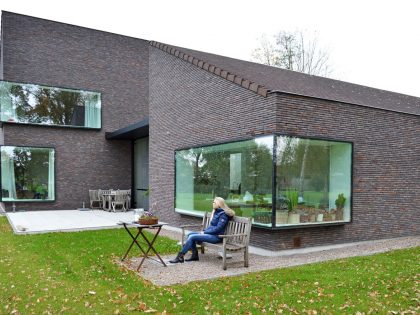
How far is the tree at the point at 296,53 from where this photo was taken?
2736cm

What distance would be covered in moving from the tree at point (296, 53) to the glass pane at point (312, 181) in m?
19.2

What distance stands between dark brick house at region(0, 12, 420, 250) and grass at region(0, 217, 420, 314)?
6.71 ft

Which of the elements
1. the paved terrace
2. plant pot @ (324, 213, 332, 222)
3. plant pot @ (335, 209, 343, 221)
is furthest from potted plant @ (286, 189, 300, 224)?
plant pot @ (335, 209, 343, 221)

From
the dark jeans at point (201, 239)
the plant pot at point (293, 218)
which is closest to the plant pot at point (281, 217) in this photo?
the plant pot at point (293, 218)

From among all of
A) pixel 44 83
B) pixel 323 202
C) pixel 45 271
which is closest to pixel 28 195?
pixel 44 83

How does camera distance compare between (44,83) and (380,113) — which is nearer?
(380,113)

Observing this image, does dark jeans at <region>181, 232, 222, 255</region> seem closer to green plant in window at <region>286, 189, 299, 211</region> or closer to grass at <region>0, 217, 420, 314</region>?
grass at <region>0, 217, 420, 314</region>

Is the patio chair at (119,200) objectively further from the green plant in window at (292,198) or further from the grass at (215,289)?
the green plant in window at (292,198)

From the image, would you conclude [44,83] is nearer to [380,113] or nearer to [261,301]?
[380,113]

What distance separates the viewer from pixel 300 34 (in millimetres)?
27891

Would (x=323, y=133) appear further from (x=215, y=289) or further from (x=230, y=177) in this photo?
(x=215, y=289)

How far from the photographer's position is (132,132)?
16906 millimetres

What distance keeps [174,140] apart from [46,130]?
299 inches

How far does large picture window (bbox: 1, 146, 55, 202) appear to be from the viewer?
53.7ft
